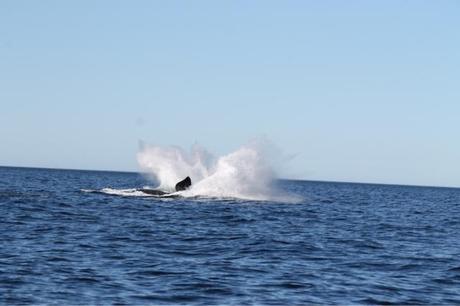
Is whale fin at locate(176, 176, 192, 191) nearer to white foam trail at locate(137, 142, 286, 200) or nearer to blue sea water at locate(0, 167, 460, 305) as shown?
white foam trail at locate(137, 142, 286, 200)

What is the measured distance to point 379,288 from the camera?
18750 mm

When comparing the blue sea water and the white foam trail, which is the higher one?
the white foam trail

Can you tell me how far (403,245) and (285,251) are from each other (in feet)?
21.8

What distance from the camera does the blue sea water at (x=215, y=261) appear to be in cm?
1711

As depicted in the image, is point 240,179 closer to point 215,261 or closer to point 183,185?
point 183,185

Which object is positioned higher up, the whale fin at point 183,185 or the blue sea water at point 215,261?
the whale fin at point 183,185

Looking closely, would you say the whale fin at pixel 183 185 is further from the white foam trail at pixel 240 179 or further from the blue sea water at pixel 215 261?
the blue sea water at pixel 215 261

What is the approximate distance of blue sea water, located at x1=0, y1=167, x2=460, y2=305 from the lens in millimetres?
17109

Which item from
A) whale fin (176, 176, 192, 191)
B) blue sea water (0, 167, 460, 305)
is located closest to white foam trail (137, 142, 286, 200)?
whale fin (176, 176, 192, 191)

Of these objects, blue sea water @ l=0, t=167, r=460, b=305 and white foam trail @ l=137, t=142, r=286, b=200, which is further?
white foam trail @ l=137, t=142, r=286, b=200

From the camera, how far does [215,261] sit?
22.1 metres

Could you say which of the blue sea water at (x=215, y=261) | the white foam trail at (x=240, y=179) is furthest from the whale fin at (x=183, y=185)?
the blue sea water at (x=215, y=261)

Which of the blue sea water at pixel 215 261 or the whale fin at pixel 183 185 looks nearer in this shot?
the blue sea water at pixel 215 261

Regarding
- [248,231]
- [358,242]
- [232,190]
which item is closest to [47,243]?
[248,231]
